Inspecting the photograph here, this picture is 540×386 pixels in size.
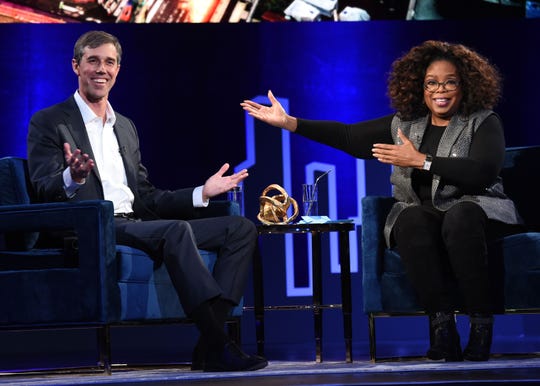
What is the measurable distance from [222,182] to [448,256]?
0.99 meters

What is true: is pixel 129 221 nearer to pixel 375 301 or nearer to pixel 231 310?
pixel 231 310

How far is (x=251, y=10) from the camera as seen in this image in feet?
18.5

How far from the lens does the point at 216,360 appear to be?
3.31 m

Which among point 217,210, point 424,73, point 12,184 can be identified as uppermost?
point 424,73

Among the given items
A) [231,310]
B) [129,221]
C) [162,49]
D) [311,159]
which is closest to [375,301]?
[231,310]

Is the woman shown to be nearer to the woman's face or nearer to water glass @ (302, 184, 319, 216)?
the woman's face

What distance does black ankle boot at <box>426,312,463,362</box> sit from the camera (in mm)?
3445

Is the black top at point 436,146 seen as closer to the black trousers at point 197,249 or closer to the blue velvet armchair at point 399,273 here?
the blue velvet armchair at point 399,273

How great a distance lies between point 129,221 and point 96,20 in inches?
83.1

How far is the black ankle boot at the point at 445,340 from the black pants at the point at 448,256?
0.04 meters

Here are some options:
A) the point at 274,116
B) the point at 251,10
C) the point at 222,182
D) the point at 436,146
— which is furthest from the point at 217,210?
the point at 251,10

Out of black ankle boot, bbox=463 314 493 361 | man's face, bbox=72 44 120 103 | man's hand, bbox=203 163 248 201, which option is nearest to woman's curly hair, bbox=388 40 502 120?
man's hand, bbox=203 163 248 201

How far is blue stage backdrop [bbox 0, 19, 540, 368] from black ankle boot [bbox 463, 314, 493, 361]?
80.0 inches

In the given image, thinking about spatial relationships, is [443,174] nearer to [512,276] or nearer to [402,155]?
[402,155]
